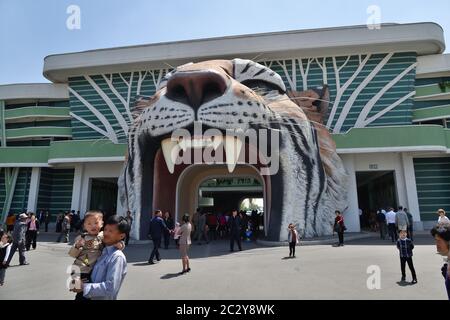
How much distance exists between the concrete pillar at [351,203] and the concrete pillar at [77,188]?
15.3 m

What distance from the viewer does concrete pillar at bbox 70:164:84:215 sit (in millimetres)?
19031

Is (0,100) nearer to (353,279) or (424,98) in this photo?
(353,279)

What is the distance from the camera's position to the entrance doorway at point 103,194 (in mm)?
21531

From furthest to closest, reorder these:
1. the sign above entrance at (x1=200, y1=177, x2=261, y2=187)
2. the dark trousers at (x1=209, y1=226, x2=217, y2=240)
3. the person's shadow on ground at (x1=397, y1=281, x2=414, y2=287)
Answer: the sign above entrance at (x1=200, y1=177, x2=261, y2=187) < the dark trousers at (x1=209, y1=226, x2=217, y2=240) < the person's shadow on ground at (x1=397, y1=281, x2=414, y2=287)

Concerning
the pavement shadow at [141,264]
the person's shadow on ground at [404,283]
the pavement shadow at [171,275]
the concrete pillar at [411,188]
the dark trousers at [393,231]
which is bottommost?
the pavement shadow at [171,275]

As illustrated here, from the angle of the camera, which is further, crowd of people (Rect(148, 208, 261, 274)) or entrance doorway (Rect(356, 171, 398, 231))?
entrance doorway (Rect(356, 171, 398, 231))

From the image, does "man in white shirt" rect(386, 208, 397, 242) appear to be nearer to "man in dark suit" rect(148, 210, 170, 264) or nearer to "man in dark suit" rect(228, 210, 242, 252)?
"man in dark suit" rect(228, 210, 242, 252)

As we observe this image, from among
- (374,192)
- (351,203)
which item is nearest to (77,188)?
(351,203)

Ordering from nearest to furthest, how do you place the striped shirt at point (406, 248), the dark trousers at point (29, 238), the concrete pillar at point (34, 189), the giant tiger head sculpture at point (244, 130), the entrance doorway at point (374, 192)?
the striped shirt at point (406, 248), the giant tiger head sculpture at point (244, 130), the dark trousers at point (29, 238), the entrance doorway at point (374, 192), the concrete pillar at point (34, 189)

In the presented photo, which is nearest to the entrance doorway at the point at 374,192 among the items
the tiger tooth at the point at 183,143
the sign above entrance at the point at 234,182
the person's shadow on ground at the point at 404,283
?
the sign above entrance at the point at 234,182

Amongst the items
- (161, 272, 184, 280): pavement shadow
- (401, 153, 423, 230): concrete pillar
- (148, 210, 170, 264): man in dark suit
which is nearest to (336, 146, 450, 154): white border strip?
(401, 153, 423, 230): concrete pillar

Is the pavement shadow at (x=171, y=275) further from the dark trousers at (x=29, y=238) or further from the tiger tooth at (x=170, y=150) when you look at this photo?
the dark trousers at (x=29, y=238)

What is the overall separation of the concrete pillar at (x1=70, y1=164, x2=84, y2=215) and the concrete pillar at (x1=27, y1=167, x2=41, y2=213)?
8.22 ft

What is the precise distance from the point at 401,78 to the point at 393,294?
53.7ft
